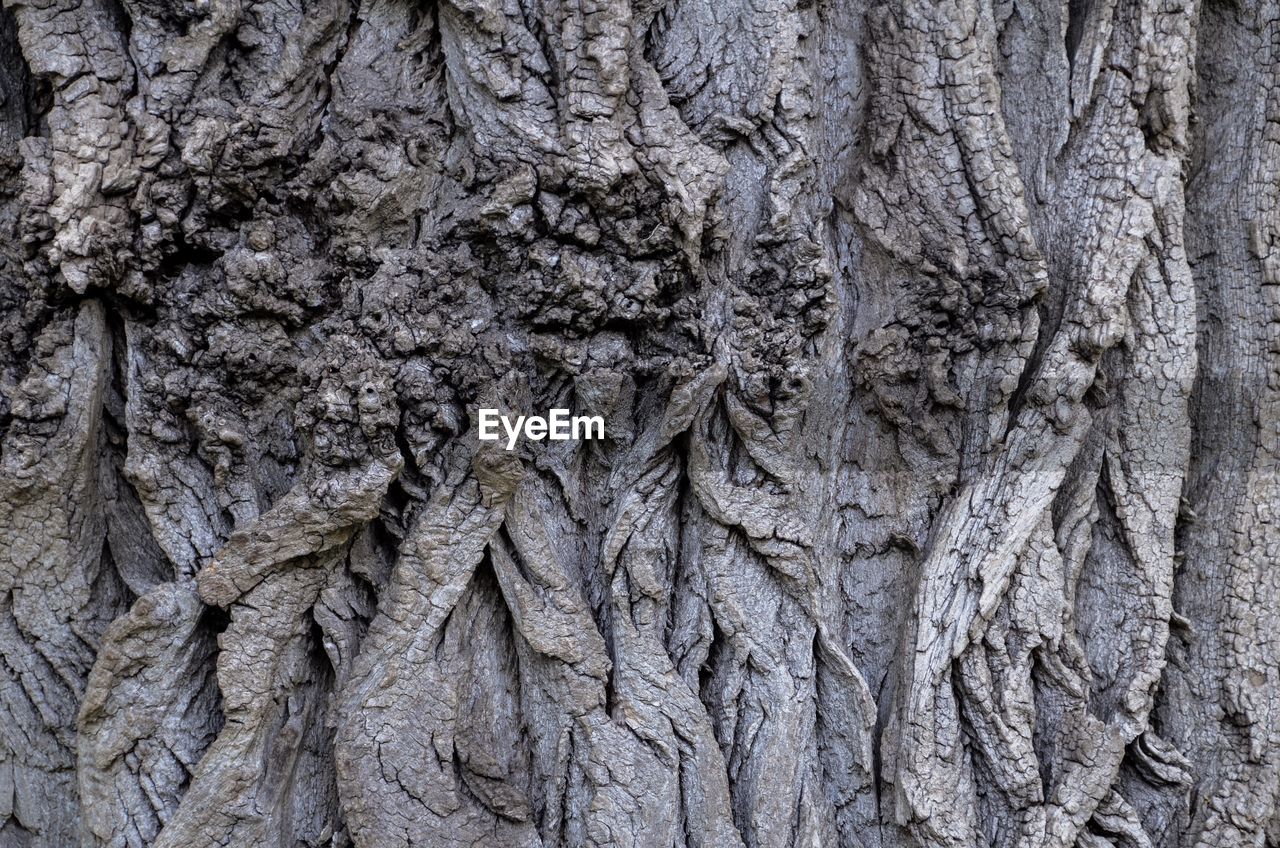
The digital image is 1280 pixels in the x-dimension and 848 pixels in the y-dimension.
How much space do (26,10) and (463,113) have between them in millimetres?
918

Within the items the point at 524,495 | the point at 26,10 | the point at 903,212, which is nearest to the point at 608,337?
the point at 524,495

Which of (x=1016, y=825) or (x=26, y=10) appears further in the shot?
(x=1016, y=825)

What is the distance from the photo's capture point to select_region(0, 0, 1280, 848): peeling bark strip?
6.01 ft

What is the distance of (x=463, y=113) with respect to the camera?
1875mm

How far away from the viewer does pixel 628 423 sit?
6.36 feet

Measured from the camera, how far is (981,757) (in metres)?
2.00

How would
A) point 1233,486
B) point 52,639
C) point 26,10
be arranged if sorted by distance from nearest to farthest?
point 26,10, point 52,639, point 1233,486

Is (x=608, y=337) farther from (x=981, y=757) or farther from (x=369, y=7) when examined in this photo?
(x=981, y=757)

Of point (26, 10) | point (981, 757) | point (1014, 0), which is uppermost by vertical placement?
point (1014, 0)

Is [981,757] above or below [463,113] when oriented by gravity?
below

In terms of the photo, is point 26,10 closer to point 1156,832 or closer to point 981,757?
point 981,757

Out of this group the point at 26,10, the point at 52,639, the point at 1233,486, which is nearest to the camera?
the point at 26,10

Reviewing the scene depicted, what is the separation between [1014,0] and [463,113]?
49.3 inches

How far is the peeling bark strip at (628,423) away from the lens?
1833 mm
